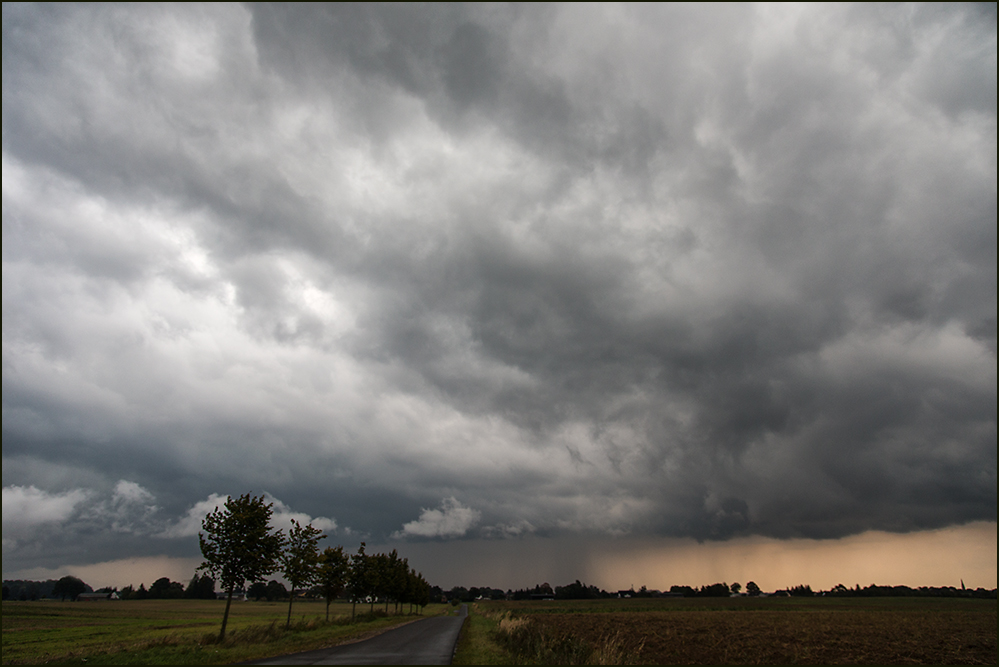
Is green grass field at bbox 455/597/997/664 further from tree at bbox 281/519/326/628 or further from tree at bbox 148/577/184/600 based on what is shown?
tree at bbox 148/577/184/600

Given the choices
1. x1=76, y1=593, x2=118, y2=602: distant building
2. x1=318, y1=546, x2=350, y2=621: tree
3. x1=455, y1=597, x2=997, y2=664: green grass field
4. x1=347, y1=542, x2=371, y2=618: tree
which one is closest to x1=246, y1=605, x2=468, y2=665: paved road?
x1=455, y1=597, x2=997, y2=664: green grass field

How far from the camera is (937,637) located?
136 ft

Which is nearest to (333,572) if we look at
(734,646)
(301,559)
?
(301,559)

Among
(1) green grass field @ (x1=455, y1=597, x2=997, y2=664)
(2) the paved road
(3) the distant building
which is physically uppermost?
(2) the paved road

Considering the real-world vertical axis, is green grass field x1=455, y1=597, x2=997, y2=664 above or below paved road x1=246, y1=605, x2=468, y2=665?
below

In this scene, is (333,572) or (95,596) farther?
(95,596)

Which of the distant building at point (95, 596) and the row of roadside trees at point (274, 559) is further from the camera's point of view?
the distant building at point (95, 596)

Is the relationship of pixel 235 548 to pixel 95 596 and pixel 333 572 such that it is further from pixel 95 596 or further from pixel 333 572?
pixel 95 596

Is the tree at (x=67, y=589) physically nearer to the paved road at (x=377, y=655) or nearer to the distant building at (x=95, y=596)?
the distant building at (x=95, y=596)

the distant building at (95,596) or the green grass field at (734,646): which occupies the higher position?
the green grass field at (734,646)

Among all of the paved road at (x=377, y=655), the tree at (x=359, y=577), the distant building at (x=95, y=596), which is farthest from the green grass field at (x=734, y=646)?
the distant building at (x=95, y=596)

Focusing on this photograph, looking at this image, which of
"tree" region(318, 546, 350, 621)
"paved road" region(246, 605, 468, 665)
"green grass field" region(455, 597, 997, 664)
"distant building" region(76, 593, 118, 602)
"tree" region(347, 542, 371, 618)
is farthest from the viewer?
"distant building" region(76, 593, 118, 602)

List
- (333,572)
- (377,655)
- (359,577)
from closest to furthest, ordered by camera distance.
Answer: (377,655)
(333,572)
(359,577)

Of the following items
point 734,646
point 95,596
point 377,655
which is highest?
point 377,655
